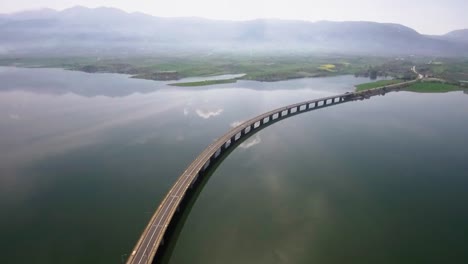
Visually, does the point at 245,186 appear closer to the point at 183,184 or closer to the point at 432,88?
the point at 183,184

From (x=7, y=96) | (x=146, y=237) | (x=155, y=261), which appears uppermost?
(x=7, y=96)

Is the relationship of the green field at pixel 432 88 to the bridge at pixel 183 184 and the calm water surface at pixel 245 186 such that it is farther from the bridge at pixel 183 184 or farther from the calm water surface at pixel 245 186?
the bridge at pixel 183 184

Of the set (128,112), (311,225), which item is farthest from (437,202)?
(128,112)

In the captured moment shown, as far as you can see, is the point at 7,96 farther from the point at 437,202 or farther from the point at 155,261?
the point at 437,202

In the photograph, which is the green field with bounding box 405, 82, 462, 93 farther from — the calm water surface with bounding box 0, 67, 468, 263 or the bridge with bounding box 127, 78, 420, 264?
the bridge with bounding box 127, 78, 420, 264

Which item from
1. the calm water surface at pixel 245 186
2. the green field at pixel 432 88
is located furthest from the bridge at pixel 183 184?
the green field at pixel 432 88

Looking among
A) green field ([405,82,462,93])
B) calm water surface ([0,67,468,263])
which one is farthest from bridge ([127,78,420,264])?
green field ([405,82,462,93])

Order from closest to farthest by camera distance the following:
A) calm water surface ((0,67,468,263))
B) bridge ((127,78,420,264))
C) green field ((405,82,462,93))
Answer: bridge ((127,78,420,264)) < calm water surface ((0,67,468,263)) < green field ((405,82,462,93))
